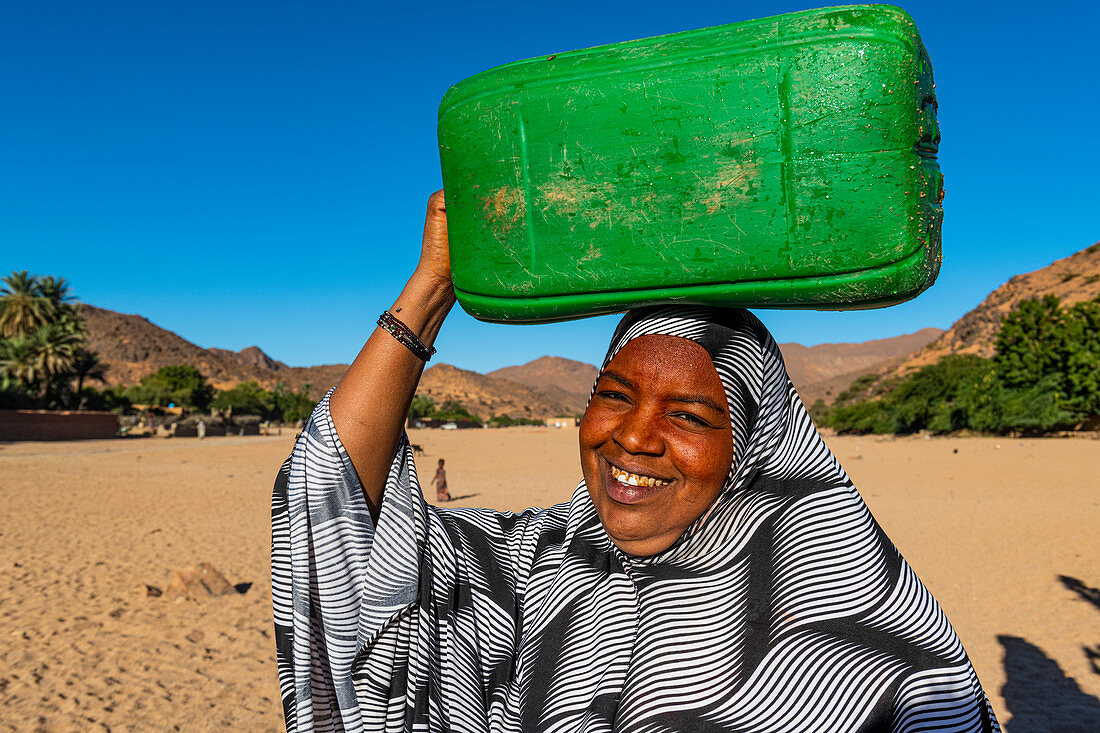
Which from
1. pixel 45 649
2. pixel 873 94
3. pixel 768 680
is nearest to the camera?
pixel 873 94

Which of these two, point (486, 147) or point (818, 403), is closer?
point (486, 147)

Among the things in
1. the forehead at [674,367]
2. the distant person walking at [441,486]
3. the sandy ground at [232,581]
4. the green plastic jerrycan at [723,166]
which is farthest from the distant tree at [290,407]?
the green plastic jerrycan at [723,166]

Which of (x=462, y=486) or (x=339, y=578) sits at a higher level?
(x=339, y=578)

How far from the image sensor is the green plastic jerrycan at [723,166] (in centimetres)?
115

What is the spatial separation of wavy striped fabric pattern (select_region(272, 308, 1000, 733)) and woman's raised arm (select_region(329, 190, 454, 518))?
0.04 metres

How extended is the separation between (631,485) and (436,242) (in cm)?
68

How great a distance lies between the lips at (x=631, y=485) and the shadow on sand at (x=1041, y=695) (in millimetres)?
5251

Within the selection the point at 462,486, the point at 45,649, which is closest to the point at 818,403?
the point at 462,486

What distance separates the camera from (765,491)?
1.53 m

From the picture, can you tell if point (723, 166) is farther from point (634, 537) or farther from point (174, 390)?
point (174, 390)

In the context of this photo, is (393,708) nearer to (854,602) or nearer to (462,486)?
(854,602)

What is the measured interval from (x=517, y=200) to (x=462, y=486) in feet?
60.6

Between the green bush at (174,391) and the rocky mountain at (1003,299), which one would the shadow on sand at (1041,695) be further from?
the green bush at (174,391)

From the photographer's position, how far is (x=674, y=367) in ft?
4.84
